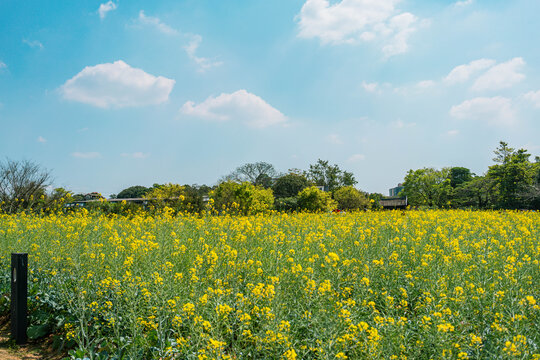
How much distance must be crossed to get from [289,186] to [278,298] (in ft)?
146

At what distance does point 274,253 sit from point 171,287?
1.53 metres

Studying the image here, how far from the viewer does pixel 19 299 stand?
455cm

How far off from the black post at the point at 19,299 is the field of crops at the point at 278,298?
0.54 ft

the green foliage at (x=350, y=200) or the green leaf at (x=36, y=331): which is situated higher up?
the green foliage at (x=350, y=200)

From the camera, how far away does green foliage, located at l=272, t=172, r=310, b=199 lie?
46.9m

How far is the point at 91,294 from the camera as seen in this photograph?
13.5ft

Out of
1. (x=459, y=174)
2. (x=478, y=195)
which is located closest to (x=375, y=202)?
(x=478, y=195)

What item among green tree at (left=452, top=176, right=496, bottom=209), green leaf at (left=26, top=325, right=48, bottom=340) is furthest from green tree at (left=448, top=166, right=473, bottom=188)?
green leaf at (left=26, top=325, right=48, bottom=340)

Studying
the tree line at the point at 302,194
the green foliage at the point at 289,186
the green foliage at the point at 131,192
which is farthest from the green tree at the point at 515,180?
the green foliage at the point at 131,192

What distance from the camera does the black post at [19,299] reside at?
Result: 178 inches

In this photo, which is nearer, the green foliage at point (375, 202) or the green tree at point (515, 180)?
the green foliage at point (375, 202)

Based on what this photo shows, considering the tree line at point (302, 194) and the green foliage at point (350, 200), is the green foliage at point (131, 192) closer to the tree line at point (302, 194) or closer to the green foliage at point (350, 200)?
the tree line at point (302, 194)

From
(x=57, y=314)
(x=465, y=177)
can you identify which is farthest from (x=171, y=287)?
(x=465, y=177)

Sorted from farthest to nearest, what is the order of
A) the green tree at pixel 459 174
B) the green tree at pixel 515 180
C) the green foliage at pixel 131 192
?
the green foliage at pixel 131 192, the green tree at pixel 459 174, the green tree at pixel 515 180
